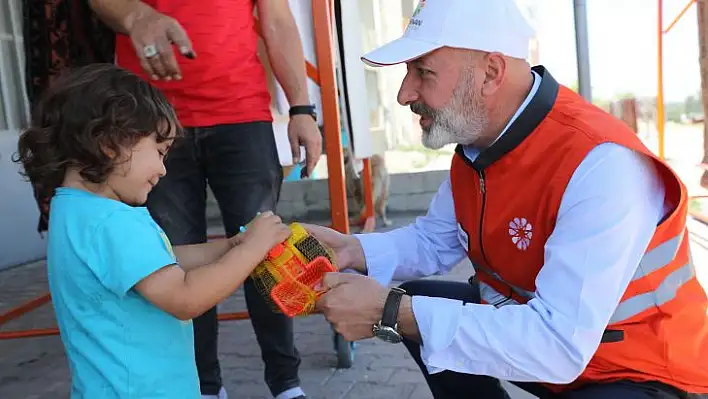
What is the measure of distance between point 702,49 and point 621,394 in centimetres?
484

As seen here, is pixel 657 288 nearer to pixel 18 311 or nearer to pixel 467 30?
pixel 467 30

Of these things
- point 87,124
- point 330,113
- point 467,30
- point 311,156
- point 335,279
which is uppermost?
point 467,30

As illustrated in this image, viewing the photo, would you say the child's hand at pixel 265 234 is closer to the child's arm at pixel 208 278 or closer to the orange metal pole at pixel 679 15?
the child's arm at pixel 208 278

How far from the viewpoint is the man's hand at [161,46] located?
6.11 feet

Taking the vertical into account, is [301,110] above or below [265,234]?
above

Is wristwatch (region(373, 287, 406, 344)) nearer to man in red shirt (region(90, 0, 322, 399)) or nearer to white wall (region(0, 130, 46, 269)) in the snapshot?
man in red shirt (region(90, 0, 322, 399))

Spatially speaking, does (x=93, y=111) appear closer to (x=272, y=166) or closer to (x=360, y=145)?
(x=272, y=166)

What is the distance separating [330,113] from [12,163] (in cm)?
421

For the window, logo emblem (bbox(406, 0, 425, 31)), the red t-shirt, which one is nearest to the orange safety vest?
logo emblem (bbox(406, 0, 425, 31))

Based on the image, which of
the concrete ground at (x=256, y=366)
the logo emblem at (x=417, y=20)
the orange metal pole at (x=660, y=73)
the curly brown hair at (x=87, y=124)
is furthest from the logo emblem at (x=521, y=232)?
the orange metal pole at (x=660, y=73)

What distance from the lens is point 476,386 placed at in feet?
6.26

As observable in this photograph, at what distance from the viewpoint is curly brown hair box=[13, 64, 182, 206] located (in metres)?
1.52

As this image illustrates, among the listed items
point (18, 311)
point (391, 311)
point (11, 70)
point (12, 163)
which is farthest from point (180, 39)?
point (11, 70)

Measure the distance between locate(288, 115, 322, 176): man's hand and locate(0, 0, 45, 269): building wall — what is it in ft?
13.8
